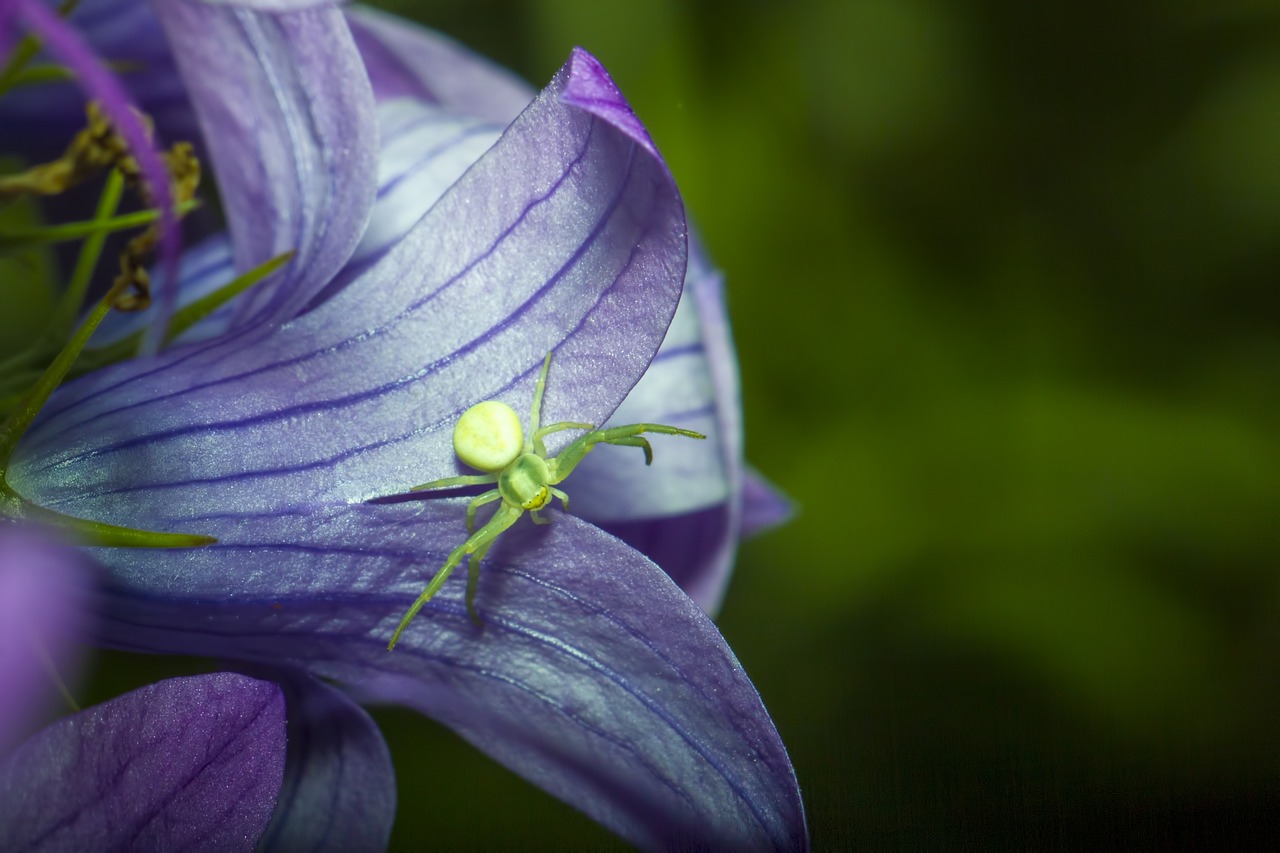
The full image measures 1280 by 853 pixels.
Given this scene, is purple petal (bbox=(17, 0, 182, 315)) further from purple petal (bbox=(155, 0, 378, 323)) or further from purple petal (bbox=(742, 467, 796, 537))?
purple petal (bbox=(742, 467, 796, 537))

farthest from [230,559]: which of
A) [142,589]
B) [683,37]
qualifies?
[683,37]

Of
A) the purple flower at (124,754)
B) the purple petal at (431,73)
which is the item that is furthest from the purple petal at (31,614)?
the purple petal at (431,73)

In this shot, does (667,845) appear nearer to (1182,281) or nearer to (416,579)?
(416,579)

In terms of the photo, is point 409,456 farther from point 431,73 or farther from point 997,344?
point 997,344

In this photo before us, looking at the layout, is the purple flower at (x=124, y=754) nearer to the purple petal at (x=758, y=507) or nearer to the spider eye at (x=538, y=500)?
the spider eye at (x=538, y=500)

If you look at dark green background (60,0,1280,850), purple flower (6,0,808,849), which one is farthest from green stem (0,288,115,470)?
dark green background (60,0,1280,850)

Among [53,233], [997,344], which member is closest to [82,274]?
[53,233]
